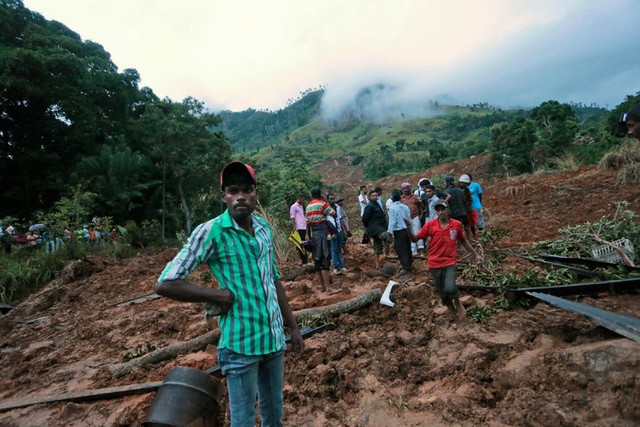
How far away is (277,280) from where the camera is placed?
2148mm

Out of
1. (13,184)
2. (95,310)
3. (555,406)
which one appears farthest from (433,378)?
(13,184)

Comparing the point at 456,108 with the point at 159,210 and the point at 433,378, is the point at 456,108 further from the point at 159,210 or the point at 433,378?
the point at 433,378

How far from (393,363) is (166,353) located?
8.25 feet

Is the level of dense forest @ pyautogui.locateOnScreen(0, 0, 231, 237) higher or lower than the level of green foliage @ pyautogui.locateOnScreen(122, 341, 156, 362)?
higher

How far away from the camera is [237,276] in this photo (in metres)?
1.78

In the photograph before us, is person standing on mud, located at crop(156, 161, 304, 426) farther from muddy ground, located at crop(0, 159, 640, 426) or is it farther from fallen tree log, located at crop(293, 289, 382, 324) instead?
fallen tree log, located at crop(293, 289, 382, 324)

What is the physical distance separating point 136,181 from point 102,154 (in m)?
1.82

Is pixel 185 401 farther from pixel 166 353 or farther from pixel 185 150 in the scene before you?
pixel 185 150

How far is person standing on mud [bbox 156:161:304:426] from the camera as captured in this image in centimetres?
170

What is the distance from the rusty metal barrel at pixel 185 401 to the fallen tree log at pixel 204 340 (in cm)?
195

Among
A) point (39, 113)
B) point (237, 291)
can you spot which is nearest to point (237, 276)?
point (237, 291)

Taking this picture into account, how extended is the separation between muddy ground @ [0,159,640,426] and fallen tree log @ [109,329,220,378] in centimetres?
10

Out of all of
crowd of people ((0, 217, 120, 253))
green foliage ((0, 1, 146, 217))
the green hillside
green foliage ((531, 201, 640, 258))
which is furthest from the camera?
the green hillside

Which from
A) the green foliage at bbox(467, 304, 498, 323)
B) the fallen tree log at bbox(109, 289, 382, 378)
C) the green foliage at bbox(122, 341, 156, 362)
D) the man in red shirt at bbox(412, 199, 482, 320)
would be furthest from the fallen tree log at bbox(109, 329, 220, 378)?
the green foliage at bbox(467, 304, 498, 323)
